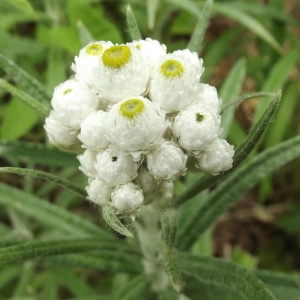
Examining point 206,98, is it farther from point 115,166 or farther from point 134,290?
point 134,290

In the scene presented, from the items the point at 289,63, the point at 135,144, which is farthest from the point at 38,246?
the point at 289,63

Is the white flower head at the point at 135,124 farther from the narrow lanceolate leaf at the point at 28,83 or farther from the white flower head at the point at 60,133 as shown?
the narrow lanceolate leaf at the point at 28,83

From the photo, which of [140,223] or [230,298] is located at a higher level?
[140,223]

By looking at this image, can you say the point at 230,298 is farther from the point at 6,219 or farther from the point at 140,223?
the point at 6,219

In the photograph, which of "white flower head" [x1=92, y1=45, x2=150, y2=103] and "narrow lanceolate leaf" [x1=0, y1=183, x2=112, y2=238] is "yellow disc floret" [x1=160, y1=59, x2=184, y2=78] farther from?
"narrow lanceolate leaf" [x1=0, y1=183, x2=112, y2=238]

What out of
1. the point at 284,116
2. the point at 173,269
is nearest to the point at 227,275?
the point at 173,269

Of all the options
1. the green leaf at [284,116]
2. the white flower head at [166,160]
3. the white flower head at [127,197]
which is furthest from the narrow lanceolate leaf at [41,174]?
the green leaf at [284,116]
